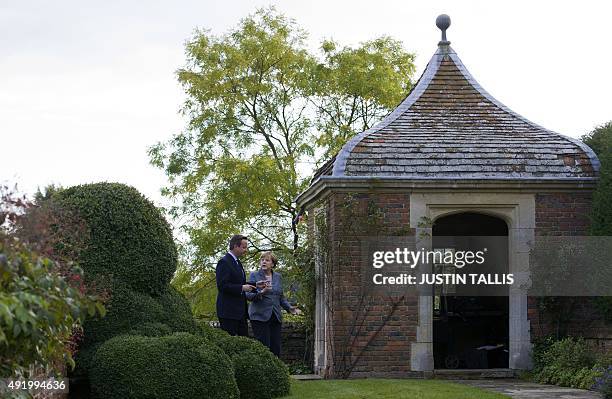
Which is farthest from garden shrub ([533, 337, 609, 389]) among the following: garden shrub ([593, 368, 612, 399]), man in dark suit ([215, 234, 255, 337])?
man in dark suit ([215, 234, 255, 337])

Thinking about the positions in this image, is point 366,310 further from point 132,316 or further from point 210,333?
point 132,316

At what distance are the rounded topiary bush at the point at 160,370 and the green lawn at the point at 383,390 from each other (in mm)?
1129

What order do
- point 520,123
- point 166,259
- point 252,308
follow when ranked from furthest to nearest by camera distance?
point 520,123 → point 252,308 → point 166,259

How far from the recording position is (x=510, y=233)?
13938mm

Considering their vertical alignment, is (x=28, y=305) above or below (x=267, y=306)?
below

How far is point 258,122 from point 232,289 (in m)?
18.2

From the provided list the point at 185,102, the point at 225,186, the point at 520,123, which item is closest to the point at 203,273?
the point at 225,186

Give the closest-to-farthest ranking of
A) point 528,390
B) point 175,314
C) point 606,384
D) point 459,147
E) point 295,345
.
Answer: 1. point 606,384
2. point 175,314
3. point 528,390
4. point 459,147
5. point 295,345

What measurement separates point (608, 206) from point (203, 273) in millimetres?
16562

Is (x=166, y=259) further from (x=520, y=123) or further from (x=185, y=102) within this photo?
(x=185, y=102)

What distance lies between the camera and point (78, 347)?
9.84m

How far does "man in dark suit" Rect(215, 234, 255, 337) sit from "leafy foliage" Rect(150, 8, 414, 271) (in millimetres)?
15371

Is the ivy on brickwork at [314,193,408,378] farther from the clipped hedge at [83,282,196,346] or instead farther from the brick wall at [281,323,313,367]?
the clipped hedge at [83,282,196,346]

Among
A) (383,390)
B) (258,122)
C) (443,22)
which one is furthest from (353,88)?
(383,390)
